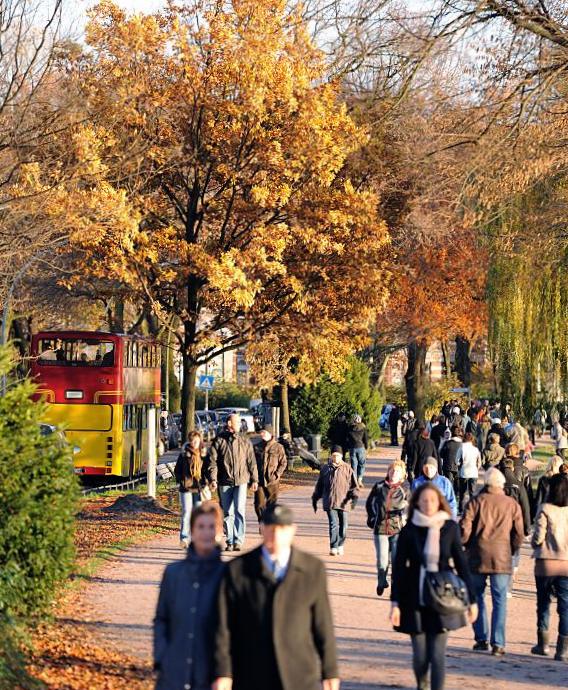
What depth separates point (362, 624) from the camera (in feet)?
43.8

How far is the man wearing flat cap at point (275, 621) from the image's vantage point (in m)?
6.20

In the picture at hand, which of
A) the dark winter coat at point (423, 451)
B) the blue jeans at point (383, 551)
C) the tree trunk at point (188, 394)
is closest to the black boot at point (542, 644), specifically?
the blue jeans at point (383, 551)

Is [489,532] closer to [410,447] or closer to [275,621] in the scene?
[275,621]

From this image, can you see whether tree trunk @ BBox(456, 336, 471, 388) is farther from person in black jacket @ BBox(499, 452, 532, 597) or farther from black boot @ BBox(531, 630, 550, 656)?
black boot @ BBox(531, 630, 550, 656)

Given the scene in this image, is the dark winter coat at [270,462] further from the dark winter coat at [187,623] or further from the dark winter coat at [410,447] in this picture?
the dark winter coat at [187,623]

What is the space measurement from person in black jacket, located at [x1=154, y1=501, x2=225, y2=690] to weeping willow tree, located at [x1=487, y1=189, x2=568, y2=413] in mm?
21898

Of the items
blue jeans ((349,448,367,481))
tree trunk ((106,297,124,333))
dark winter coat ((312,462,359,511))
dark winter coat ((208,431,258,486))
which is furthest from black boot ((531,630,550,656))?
tree trunk ((106,297,124,333))

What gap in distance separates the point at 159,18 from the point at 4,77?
11.2m

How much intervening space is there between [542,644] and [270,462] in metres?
8.52

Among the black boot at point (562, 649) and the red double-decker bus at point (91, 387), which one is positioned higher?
the red double-decker bus at point (91, 387)

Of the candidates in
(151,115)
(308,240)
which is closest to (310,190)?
(308,240)

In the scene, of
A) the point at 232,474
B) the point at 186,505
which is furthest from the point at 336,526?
the point at 186,505

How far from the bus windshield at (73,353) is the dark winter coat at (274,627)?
25492mm

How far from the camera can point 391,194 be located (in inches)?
1197
